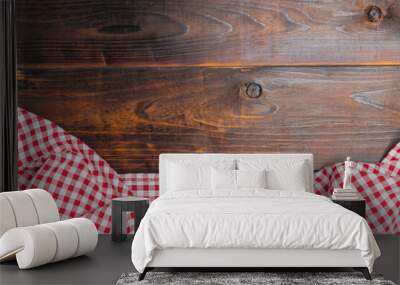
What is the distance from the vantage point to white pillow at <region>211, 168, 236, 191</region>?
18.5 ft

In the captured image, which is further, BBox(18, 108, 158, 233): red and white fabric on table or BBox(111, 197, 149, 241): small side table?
BBox(18, 108, 158, 233): red and white fabric on table

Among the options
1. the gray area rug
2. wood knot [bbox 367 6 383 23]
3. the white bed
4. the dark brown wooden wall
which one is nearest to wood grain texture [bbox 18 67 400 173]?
the dark brown wooden wall

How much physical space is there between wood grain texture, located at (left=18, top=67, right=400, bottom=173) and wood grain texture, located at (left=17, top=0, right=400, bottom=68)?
0.38ft

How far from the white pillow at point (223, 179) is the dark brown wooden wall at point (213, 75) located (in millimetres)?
633

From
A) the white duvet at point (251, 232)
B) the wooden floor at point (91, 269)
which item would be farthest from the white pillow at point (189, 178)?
the white duvet at point (251, 232)

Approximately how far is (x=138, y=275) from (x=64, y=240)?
0.66m

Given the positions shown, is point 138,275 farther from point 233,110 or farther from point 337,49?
point 337,49

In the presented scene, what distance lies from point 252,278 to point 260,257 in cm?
15

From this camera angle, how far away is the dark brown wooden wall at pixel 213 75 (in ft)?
20.4

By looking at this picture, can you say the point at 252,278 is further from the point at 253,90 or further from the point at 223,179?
the point at 253,90

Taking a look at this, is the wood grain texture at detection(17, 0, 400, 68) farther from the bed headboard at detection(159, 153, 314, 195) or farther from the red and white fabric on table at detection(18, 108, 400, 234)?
the bed headboard at detection(159, 153, 314, 195)

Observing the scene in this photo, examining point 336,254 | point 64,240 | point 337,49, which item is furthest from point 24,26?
point 336,254

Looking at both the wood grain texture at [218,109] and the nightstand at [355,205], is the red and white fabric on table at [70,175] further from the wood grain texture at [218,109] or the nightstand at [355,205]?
the nightstand at [355,205]

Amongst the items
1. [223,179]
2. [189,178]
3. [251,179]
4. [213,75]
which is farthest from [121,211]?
[213,75]
